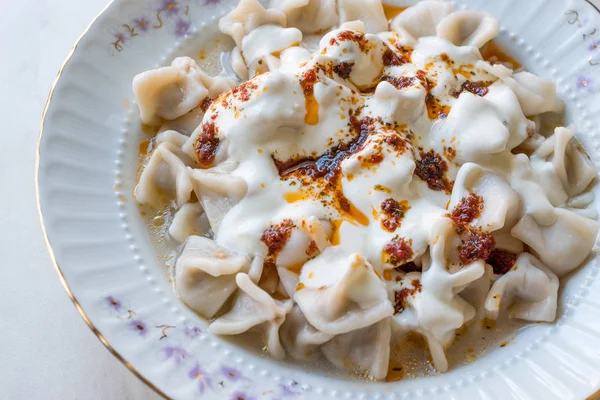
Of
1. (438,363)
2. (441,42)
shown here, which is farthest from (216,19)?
(438,363)

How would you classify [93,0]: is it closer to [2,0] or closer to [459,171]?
[2,0]

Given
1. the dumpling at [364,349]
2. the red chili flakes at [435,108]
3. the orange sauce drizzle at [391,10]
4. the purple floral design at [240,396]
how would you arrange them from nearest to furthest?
1. the purple floral design at [240,396]
2. the dumpling at [364,349]
3. the red chili flakes at [435,108]
4. the orange sauce drizzle at [391,10]

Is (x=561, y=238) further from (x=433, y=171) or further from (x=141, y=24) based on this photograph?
(x=141, y=24)

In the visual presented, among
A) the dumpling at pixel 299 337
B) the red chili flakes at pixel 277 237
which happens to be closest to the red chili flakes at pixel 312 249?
the red chili flakes at pixel 277 237

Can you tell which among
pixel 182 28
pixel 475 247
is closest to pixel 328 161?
pixel 475 247

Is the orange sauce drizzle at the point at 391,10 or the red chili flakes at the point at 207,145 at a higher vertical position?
the orange sauce drizzle at the point at 391,10

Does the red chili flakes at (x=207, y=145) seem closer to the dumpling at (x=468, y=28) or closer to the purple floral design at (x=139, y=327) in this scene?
the purple floral design at (x=139, y=327)
